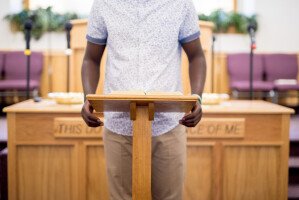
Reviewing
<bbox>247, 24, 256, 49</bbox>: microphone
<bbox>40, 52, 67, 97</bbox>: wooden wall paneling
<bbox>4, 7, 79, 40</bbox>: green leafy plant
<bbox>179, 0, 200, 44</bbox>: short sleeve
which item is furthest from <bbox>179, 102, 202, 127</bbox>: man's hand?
<bbox>4, 7, 79, 40</bbox>: green leafy plant

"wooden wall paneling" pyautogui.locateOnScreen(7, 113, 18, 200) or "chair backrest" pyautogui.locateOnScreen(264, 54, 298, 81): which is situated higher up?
"chair backrest" pyautogui.locateOnScreen(264, 54, 298, 81)

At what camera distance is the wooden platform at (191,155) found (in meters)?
2.57

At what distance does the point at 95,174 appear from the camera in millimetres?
2617

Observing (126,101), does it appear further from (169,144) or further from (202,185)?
(202,185)

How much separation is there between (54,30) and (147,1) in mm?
5538

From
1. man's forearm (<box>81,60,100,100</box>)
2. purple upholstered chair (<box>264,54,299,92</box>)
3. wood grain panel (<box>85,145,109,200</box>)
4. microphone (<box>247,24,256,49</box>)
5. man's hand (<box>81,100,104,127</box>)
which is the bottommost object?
wood grain panel (<box>85,145,109,200</box>)

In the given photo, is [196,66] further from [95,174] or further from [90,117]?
[95,174]

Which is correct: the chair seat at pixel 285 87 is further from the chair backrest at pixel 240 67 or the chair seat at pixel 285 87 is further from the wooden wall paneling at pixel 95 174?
the wooden wall paneling at pixel 95 174

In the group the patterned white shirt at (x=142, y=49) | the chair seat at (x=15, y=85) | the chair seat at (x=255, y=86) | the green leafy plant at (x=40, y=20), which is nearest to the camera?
the patterned white shirt at (x=142, y=49)

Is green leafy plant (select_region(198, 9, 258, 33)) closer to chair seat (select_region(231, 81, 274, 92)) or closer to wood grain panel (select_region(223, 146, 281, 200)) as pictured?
chair seat (select_region(231, 81, 274, 92))

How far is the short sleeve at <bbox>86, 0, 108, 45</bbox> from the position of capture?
63.4 inches

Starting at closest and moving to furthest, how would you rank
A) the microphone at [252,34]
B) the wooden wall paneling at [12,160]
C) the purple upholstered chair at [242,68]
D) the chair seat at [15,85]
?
the wooden wall paneling at [12,160]
the microphone at [252,34]
the chair seat at [15,85]
the purple upholstered chair at [242,68]

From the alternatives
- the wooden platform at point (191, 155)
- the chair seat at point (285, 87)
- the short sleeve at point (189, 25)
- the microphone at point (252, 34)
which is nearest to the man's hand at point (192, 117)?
the short sleeve at point (189, 25)

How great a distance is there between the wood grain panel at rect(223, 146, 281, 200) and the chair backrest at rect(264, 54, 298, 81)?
405 cm
